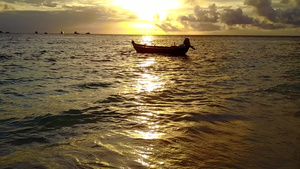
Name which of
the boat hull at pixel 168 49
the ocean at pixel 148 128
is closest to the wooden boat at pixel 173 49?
the boat hull at pixel 168 49

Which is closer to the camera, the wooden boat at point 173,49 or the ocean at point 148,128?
the ocean at point 148,128

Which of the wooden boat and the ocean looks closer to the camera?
the ocean

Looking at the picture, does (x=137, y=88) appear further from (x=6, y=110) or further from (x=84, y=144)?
(x=84, y=144)

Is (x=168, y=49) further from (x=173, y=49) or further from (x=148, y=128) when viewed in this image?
(x=148, y=128)

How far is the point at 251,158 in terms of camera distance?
450 centimetres

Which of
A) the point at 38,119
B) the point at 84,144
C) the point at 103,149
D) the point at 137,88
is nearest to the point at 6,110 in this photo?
the point at 38,119

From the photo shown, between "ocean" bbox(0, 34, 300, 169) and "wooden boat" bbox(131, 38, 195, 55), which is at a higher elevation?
"wooden boat" bbox(131, 38, 195, 55)

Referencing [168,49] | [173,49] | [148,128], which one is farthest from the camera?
[168,49]

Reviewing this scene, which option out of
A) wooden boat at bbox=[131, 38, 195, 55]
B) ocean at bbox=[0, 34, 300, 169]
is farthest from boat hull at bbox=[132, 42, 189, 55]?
ocean at bbox=[0, 34, 300, 169]

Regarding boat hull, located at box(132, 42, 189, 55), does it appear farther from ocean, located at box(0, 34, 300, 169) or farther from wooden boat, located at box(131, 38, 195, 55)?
ocean, located at box(0, 34, 300, 169)

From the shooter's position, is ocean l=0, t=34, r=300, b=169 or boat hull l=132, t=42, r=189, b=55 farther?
boat hull l=132, t=42, r=189, b=55

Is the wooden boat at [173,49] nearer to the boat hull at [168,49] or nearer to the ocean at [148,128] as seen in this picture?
the boat hull at [168,49]

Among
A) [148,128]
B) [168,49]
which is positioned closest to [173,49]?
[168,49]

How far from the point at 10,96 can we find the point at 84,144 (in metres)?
6.17
